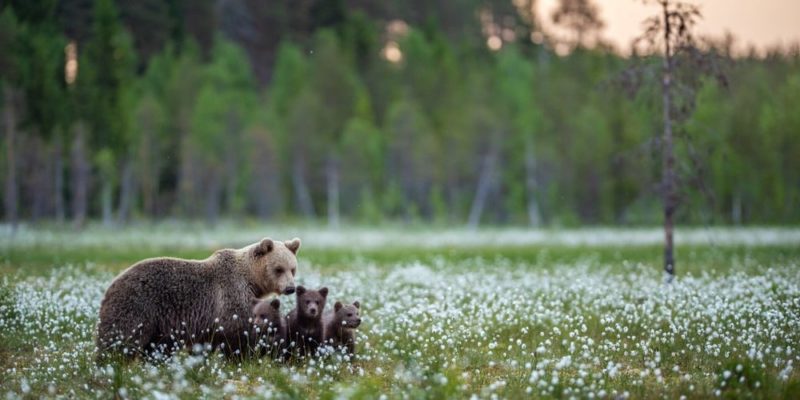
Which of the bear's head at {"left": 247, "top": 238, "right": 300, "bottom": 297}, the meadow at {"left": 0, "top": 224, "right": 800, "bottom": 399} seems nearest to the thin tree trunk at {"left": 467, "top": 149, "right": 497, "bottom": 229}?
the meadow at {"left": 0, "top": 224, "right": 800, "bottom": 399}

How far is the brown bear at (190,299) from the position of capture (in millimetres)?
10883

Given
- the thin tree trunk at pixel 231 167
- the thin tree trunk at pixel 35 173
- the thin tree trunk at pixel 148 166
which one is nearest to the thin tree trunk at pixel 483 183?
the thin tree trunk at pixel 231 167

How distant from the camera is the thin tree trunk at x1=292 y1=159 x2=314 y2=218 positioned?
229 feet

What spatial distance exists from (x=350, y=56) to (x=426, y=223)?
21.2m

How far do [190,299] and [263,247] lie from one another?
4.51ft

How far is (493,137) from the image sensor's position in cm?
6931

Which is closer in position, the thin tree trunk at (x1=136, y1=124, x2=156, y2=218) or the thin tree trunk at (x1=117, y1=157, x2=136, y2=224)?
the thin tree trunk at (x1=117, y1=157, x2=136, y2=224)

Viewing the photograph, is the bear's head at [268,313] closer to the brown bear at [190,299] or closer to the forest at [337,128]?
the brown bear at [190,299]

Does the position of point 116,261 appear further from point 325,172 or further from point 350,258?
point 325,172

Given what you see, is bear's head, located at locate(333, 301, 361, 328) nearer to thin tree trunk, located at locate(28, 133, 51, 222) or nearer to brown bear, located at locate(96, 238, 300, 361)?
brown bear, located at locate(96, 238, 300, 361)

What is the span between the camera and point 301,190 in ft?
234

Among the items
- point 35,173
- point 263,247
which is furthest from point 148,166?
point 263,247

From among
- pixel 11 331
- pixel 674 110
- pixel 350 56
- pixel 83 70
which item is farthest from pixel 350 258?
pixel 350 56

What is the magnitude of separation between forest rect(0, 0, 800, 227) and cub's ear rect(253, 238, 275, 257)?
39959 mm
